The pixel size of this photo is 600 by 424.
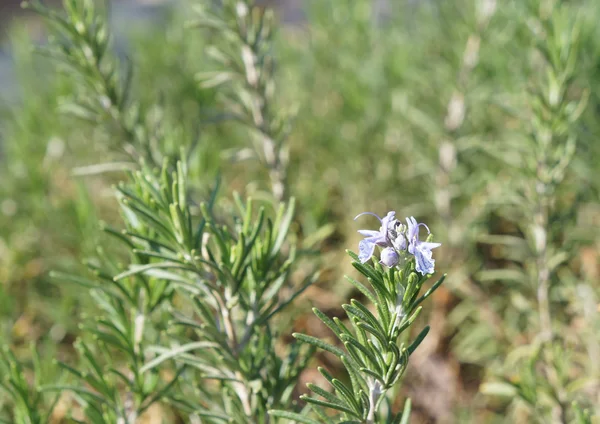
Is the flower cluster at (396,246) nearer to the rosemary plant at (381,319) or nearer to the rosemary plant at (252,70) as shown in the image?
the rosemary plant at (381,319)

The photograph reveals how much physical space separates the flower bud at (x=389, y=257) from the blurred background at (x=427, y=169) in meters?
0.59

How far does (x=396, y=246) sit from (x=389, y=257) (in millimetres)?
19

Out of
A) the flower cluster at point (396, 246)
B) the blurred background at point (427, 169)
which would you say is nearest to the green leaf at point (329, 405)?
the flower cluster at point (396, 246)

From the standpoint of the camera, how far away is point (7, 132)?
8.66 ft

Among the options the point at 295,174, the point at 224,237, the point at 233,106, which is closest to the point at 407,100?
the point at 295,174

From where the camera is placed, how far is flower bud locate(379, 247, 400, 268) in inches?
26.7

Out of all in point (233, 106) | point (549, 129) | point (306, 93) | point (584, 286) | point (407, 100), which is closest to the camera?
point (549, 129)

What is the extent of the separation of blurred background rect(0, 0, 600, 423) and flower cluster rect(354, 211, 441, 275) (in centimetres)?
59

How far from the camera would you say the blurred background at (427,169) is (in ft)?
4.76

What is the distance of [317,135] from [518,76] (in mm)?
755

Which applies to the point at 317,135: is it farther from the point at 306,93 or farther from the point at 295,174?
the point at 306,93

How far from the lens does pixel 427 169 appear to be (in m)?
1.84

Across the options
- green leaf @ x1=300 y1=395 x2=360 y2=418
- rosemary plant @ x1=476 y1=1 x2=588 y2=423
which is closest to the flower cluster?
green leaf @ x1=300 y1=395 x2=360 y2=418

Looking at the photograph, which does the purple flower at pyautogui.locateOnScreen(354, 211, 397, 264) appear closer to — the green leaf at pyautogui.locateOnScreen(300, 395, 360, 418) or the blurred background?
the green leaf at pyautogui.locateOnScreen(300, 395, 360, 418)
